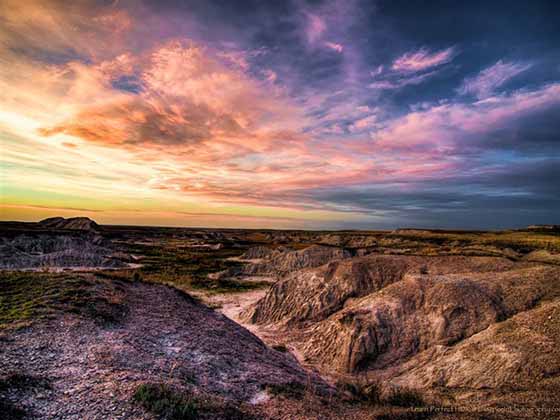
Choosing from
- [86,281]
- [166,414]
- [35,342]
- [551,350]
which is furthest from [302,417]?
[86,281]

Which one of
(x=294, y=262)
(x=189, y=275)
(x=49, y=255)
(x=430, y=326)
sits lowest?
(x=189, y=275)

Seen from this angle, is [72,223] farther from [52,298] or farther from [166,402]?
[166,402]

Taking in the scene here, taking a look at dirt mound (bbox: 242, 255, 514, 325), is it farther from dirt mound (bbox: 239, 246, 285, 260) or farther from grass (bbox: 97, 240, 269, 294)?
dirt mound (bbox: 239, 246, 285, 260)

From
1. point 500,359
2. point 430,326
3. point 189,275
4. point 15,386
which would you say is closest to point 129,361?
point 15,386

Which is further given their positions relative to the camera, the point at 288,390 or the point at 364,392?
the point at 364,392

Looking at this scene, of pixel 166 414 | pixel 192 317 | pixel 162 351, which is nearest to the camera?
pixel 166 414

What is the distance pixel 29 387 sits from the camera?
940cm

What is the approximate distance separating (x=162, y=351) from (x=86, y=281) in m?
10.9

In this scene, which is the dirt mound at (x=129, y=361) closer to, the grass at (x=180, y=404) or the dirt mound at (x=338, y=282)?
the grass at (x=180, y=404)

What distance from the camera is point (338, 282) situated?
108ft

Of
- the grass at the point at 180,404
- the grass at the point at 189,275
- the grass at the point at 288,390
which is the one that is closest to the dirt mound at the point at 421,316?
the grass at the point at 288,390

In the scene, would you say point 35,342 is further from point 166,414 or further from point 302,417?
point 302,417

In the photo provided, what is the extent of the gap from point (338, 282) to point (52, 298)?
24.7 meters

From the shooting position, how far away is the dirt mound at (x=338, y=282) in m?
31.5
